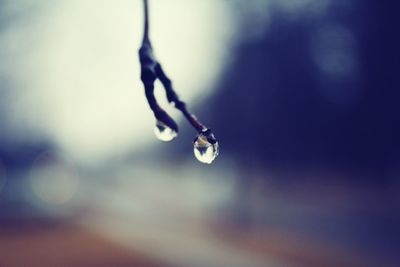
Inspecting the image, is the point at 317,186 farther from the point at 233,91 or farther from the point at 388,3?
the point at 388,3

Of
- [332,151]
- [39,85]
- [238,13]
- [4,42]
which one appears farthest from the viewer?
[332,151]

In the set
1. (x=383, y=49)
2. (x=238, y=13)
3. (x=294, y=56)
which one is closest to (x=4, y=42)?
(x=238, y=13)

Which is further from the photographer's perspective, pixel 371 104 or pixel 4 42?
pixel 371 104

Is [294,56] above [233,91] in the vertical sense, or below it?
below

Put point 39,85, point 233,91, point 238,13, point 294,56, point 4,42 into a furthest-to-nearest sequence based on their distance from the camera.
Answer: point 233,91 < point 294,56 < point 238,13 < point 39,85 < point 4,42

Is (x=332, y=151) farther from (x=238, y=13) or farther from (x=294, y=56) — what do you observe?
(x=238, y=13)

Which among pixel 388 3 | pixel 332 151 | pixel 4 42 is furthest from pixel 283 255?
pixel 332 151

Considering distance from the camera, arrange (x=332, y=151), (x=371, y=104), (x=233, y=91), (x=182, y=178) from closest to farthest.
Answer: (x=371, y=104)
(x=332, y=151)
(x=233, y=91)
(x=182, y=178)

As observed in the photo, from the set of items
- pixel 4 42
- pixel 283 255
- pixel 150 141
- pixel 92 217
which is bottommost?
pixel 4 42

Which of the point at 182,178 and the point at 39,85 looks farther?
the point at 182,178
